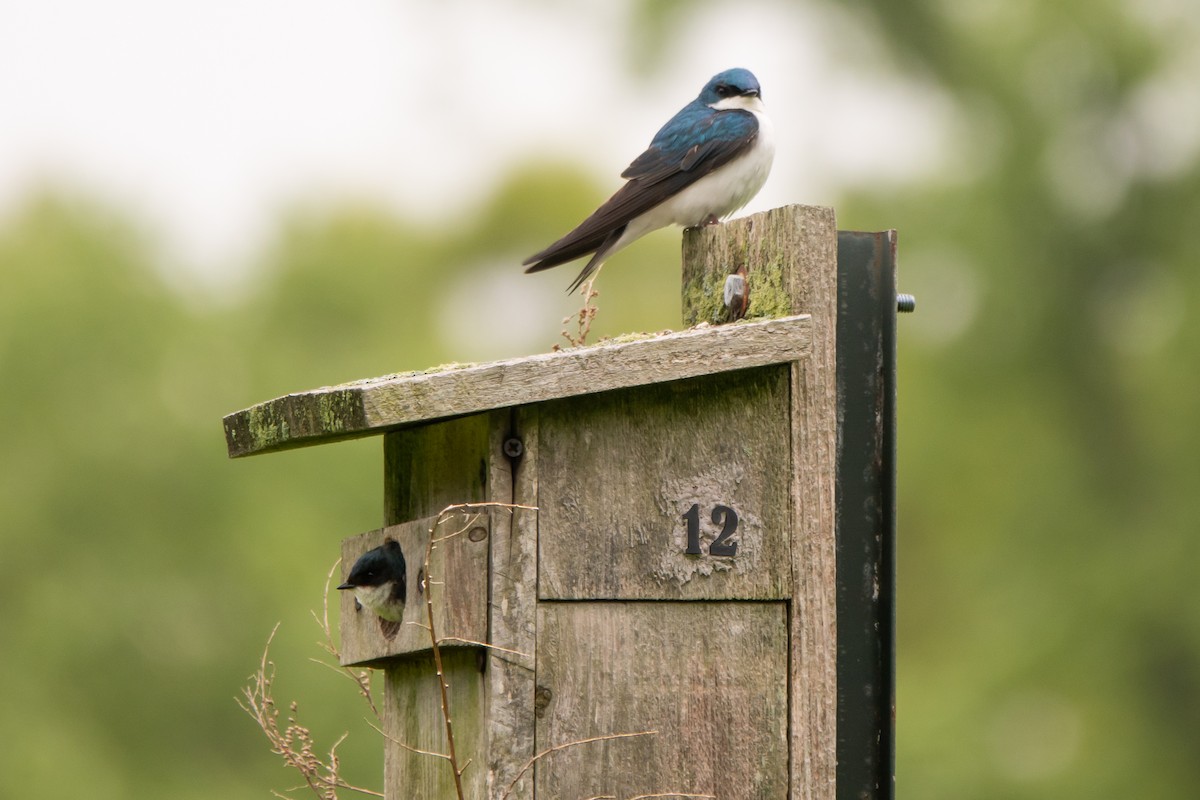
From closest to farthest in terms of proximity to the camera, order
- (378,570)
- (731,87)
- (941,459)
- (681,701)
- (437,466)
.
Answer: (681,701) → (378,570) → (437,466) → (731,87) → (941,459)

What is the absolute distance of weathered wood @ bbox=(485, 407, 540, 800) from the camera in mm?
2984

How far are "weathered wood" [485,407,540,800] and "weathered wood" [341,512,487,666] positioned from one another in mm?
25

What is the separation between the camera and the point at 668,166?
4398mm

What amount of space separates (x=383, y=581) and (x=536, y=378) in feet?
1.91

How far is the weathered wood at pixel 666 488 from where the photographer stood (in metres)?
3.05

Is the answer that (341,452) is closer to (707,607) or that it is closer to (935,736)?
(935,736)

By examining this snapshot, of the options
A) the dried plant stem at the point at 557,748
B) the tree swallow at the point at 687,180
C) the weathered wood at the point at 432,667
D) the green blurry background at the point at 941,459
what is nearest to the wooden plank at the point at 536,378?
Answer: the weathered wood at the point at 432,667

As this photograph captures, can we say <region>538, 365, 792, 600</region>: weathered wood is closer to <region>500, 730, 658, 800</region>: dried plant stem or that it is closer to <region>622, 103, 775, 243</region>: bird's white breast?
<region>500, 730, 658, 800</region>: dried plant stem

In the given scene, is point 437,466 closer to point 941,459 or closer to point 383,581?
point 383,581

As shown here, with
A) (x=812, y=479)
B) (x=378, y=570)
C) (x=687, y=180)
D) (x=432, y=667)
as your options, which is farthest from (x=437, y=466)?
(x=687, y=180)

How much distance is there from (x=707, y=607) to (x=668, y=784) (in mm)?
301

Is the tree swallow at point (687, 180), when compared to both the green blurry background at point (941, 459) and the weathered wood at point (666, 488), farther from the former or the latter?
the green blurry background at point (941, 459)

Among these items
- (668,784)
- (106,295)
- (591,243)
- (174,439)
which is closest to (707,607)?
(668,784)

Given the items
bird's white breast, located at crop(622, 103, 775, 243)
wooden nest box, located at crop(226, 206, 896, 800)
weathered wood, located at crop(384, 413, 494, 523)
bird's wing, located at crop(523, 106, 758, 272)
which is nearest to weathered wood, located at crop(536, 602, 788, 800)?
wooden nest box, located at crop(226, 206, 896, 800)
